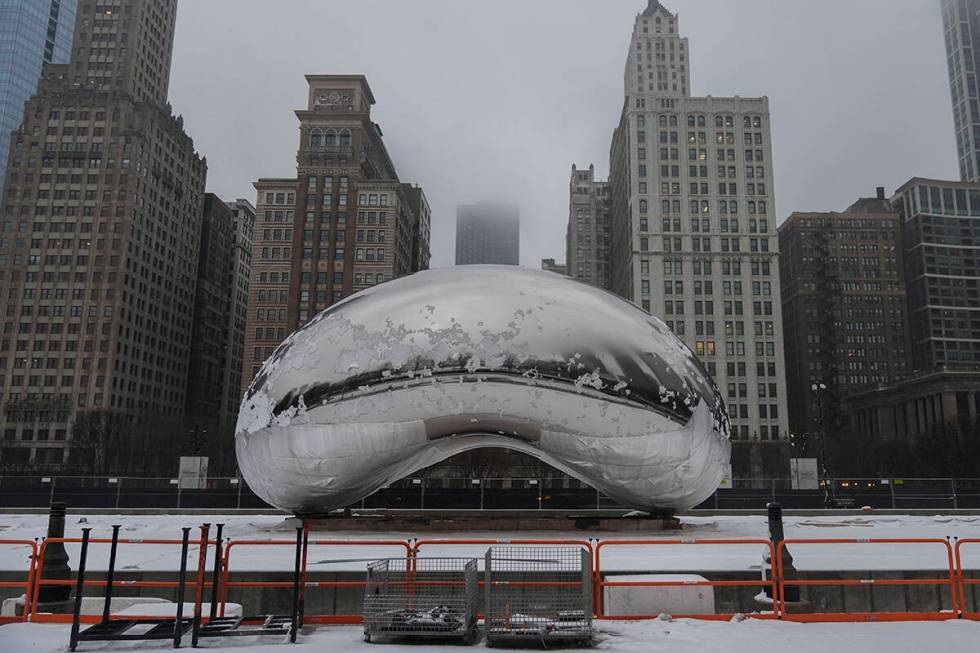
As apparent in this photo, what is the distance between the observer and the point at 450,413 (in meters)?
12.5

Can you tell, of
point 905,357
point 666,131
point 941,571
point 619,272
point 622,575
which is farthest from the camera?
point 905,357

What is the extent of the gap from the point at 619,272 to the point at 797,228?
64764 mm

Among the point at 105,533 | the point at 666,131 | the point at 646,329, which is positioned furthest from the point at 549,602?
the point at 666,131

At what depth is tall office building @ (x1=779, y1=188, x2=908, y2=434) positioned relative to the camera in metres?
154

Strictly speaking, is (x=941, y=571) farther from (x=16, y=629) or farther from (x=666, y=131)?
(x=666, y=131)

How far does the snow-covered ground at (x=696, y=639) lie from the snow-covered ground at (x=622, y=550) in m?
2.21

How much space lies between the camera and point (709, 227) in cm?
10819

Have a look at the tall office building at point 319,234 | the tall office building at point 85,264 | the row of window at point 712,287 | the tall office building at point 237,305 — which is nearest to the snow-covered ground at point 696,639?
the tall office building at point 319,234

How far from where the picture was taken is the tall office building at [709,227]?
347 feet

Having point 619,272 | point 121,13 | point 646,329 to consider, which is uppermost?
point 121,13

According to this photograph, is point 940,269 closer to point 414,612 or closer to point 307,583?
point 307,583

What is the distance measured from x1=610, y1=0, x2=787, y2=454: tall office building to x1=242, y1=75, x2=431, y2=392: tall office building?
38053 millimetres

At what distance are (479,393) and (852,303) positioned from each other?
167 meters

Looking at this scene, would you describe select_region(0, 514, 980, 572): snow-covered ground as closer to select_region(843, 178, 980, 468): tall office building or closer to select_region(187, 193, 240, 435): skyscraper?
select_region(187, 193, 240, 435): skyscraper
